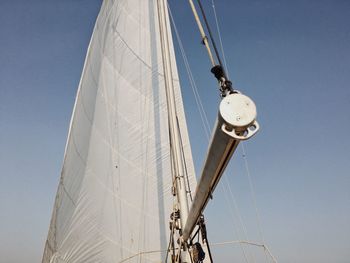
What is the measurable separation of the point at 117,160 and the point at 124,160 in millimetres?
138

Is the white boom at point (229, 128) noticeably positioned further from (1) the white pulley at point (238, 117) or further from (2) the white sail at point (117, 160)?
(2) the white sail at point (117, 160)

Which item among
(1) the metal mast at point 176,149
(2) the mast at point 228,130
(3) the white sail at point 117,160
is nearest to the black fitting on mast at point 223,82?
(2) the mast at point 228,130

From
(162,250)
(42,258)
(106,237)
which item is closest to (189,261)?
(162,250)

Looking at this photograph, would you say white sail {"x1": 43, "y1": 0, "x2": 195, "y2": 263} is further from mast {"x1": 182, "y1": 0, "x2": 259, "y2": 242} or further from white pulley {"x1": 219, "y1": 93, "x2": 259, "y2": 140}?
white pulley {"x1": 219, "y1": 93, "x2": 259, "y2": 140}

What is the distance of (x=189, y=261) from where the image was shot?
310 cm

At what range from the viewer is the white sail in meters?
4.54

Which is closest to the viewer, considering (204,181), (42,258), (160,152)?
(204,181)

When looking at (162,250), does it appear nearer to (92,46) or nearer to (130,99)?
(130,99)

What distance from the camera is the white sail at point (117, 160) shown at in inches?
179

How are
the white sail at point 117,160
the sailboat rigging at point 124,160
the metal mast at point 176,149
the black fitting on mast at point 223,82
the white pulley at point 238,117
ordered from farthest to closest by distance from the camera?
1. the white sail at point 117,160
2. the sailboat rigging at point 124,160
3. the metal mast at point 176,149
4. the black fitting on mast at point 223,82
5. the white pulley at point 238,117

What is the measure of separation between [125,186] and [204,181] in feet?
12.1

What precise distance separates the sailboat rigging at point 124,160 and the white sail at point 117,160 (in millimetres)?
18

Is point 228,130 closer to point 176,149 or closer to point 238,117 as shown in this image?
point 238,117

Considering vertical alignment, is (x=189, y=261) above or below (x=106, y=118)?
below
